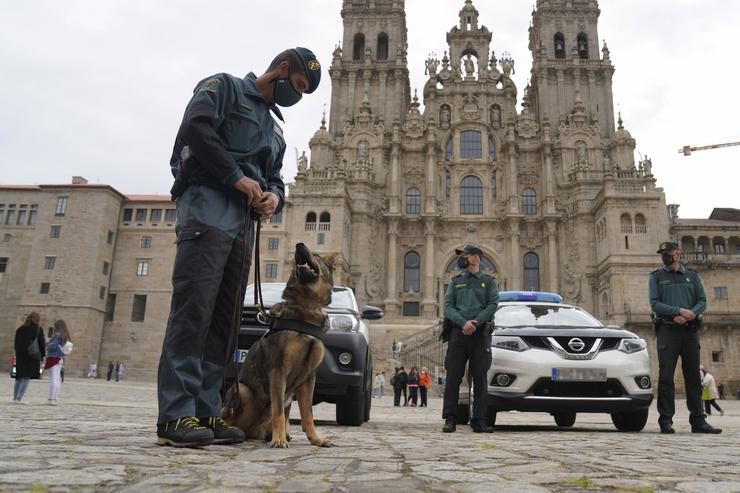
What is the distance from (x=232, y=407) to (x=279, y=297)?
4066 mm

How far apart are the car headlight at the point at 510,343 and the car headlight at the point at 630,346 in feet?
Answer: 3.88

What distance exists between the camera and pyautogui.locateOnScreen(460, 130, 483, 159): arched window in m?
43.1

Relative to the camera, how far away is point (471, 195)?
4266cm

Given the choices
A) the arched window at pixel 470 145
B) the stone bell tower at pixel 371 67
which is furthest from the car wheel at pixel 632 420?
the stone bell tower at pixel 371 67

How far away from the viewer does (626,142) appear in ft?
136

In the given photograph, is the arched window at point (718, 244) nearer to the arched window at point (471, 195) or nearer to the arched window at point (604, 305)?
the arched window at point (604, 305)

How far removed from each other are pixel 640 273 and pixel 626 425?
2989 cm

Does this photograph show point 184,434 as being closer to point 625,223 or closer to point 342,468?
point 342,468

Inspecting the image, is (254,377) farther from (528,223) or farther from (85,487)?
(528,223)

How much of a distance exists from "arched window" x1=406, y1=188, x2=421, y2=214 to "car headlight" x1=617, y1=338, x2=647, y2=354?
35321 millimetres

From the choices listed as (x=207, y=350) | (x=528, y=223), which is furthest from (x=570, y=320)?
(x=528, y=223)

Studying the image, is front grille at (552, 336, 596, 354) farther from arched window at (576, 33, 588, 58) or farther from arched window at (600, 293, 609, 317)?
arched window at (576, 33, 588, 58)

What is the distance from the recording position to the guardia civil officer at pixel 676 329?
22.5 ft

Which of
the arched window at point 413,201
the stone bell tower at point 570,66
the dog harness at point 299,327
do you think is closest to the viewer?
the dog harness at point 299,327
